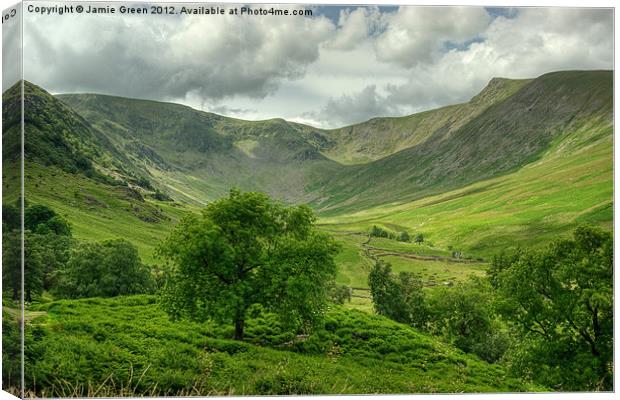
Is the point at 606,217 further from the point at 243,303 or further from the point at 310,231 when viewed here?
the point at 243,303

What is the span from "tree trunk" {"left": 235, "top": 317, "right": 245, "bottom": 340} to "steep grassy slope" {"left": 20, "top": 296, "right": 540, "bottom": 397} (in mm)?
485

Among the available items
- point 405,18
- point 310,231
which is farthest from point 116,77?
point 405,18

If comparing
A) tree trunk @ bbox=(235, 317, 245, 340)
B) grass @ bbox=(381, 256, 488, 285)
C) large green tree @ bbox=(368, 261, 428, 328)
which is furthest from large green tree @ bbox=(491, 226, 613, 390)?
grass @ bbox=(381, 256, 488, 285)

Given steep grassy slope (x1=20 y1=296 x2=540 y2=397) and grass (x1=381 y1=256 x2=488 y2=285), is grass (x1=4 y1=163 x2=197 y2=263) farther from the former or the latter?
steep grassy slope (x1=20 y1=296 x2=540 y2=397)

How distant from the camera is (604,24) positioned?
18781 millimetres

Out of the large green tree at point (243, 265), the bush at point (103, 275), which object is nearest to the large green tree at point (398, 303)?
the bush at point (103, 275)

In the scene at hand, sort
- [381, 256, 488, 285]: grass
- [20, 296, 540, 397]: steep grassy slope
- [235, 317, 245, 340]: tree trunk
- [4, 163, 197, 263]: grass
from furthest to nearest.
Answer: [4, 163, 197, 263]: grass
[381, 256, 488, 285]: grass
[235, 317, 245, 340]: tree trunk
[20, 296, 540, 397]: steep grassy slope

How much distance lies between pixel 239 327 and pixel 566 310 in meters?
13.1

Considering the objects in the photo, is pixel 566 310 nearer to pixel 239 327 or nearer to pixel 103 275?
pixel 239 327

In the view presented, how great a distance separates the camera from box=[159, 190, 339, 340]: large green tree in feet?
68.7

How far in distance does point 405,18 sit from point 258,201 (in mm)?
9681

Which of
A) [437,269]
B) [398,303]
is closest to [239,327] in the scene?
[398,303]

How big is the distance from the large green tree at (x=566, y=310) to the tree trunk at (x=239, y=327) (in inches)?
432

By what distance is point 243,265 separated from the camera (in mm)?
21656
